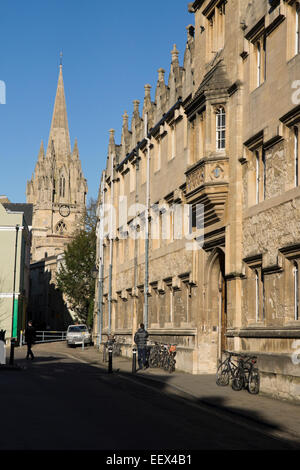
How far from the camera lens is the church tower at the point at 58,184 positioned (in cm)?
16088

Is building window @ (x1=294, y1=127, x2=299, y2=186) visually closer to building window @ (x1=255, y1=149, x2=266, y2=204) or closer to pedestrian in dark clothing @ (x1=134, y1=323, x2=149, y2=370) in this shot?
building window @ (x1=255, y1=149, x2=266, y2=204)

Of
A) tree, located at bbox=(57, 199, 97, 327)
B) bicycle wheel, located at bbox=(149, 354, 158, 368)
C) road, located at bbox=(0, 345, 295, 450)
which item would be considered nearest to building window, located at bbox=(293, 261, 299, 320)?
road, located at bbox=(0, 345, 295, 450)

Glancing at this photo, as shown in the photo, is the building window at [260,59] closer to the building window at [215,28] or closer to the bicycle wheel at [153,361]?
the building window at [215,28]

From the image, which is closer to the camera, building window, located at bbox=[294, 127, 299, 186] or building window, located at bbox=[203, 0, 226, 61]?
building window, located at bbox=[294, 127, 299, 186]

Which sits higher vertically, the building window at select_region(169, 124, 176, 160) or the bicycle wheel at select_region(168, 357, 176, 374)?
the building window at select_region(169, 124, 176, 160)

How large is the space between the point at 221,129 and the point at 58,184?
5699 inches

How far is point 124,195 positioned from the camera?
42.8 meters

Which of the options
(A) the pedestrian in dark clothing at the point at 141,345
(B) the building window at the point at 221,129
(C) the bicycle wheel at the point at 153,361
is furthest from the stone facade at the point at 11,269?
(B) the building window at the point at 221,129

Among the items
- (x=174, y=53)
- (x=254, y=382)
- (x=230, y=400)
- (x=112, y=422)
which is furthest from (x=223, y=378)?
(x=174, y=53)

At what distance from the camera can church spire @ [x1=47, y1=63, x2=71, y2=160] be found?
15575 centimetres

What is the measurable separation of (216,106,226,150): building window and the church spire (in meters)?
135

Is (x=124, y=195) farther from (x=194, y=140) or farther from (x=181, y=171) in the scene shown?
(x=194, y=140)

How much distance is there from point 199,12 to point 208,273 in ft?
30.1
